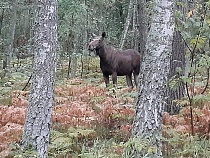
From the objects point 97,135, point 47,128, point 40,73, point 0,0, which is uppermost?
point 0,0

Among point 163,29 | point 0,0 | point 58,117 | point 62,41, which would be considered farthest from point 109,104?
point 62,41

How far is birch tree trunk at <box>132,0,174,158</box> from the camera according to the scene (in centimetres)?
531

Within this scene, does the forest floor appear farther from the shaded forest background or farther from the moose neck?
the moose neck

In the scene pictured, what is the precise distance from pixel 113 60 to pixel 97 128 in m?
5.54

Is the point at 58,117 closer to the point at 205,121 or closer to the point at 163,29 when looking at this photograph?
the point at 205,121

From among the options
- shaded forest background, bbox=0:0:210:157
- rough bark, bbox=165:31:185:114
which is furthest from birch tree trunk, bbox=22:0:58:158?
rough bark, bbox=165:31:185:114

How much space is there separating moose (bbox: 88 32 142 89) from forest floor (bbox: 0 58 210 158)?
7.81 ft

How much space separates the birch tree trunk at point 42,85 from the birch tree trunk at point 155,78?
1.42 metres

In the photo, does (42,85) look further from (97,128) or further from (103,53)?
(103,53)

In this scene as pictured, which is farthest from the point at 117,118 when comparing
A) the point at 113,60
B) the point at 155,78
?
the point at 113,60

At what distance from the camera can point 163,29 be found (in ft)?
17.7

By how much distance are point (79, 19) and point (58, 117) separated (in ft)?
31.7

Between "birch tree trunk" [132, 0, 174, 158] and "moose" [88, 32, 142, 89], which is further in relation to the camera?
"moose" [88, 32, 142, 89]

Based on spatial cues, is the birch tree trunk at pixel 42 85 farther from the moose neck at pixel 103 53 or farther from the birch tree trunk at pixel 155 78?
the moose neck at pixel 103 53
